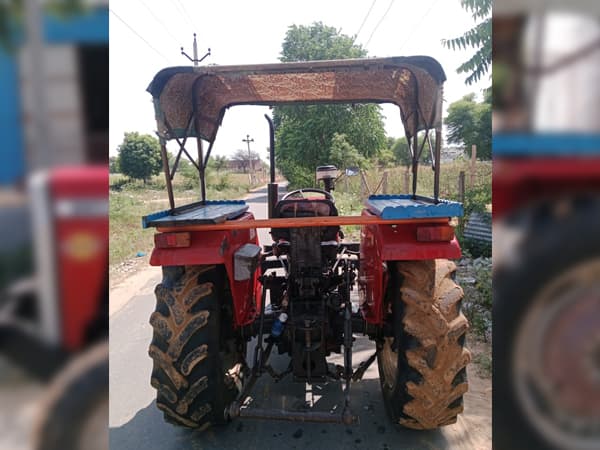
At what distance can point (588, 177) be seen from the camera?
0.59 meters

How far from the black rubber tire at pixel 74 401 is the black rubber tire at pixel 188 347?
5.60 feet

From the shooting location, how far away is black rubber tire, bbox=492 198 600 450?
59 centimetres

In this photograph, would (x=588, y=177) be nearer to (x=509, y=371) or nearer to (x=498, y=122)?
(x=498, y=122)

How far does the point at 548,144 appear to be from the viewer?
611 mm

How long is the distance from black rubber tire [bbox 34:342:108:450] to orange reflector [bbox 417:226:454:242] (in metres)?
2.00

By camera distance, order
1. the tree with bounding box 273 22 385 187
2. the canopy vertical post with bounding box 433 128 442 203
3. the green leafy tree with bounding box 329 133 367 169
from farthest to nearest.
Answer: the tree with bounding box 273 22 385 187 < the green leafy tree with bounding box 329 133 367 169 < the canopy vertical post with bounding box 433 128 442 203

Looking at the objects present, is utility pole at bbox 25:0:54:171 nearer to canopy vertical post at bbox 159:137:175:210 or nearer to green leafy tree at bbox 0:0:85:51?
green leafy tree at bbox 0:0:85:51

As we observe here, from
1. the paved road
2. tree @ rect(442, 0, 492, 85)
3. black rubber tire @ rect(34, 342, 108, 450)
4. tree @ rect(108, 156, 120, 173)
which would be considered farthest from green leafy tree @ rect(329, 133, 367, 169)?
Result: black rubber tire @ rect(34, 342, 108, 450)

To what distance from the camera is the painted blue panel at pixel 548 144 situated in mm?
592

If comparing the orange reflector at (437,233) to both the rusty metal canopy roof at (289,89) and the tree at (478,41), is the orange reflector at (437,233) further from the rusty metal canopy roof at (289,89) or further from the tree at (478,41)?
the tree at (478,41)

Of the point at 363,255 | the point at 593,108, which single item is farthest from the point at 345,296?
the point at 593,108

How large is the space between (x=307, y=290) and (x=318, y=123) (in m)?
14.5

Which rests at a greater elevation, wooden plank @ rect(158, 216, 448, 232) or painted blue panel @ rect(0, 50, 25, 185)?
painted blue panel @ rect(0, 50, 25, 185)

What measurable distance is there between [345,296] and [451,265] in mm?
928
